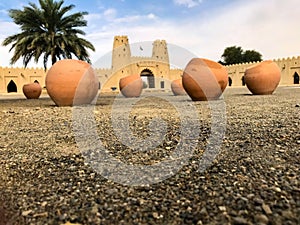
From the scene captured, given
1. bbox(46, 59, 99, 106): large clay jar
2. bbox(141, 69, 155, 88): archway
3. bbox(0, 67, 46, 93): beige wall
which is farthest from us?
bbox(141, 69, 155, 88): archway

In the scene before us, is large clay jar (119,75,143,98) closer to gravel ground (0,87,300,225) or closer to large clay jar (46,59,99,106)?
large clay jar (46,59,99,106)

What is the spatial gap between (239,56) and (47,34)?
38.5m

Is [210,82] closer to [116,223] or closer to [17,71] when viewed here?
[116,223]

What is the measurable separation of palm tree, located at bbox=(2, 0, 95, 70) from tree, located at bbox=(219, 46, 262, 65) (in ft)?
120

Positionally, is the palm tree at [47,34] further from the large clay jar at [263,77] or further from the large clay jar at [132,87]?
the large clay jar at [263,77]

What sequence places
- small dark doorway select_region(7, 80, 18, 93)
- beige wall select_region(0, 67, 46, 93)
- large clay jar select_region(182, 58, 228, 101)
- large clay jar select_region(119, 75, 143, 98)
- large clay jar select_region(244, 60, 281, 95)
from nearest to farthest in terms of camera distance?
1. large clay jar select_region(182, 58, 228, 101)
2. large clay jar select_region(244, 60, 281, 95)
3. large clay jar select_region(119, 75, 143, 98)
4. beige wall select_region(0, 67, 46, 93)
5. small dark doorway select_region(7, 80, 18, 93)

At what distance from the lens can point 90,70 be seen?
7309 mm

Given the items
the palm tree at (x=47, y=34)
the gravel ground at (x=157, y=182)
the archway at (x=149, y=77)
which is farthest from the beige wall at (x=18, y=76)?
the gravel ground at (x=157, y=182)

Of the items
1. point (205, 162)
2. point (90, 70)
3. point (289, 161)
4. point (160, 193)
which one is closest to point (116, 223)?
point (160, 193)

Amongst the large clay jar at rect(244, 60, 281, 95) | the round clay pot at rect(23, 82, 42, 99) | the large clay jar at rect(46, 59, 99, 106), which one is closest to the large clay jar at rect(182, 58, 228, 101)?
the large clay jar at rect(244, 60, 281, 95)

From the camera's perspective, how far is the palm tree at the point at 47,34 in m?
14.8

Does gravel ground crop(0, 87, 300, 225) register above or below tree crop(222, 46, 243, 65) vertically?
below

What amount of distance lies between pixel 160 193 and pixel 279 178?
828 millimetres

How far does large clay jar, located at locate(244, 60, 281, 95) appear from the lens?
9633mm
